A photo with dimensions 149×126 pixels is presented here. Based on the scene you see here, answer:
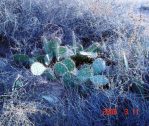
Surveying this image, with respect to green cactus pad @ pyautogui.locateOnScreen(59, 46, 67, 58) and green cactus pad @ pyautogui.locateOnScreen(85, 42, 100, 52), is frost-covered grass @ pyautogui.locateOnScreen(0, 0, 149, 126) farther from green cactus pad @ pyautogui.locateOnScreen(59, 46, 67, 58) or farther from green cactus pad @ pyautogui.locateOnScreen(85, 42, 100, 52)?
green cactus pad @ pyautogui.locateOnScreen(59, 46, 67, 58)

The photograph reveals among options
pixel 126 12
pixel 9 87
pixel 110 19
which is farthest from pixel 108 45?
pixel 9 87

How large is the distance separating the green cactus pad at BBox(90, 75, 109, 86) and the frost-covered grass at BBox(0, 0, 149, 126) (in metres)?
0.06

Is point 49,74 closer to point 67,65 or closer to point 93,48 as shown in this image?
point 67,65

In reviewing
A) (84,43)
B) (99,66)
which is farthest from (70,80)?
(84,43)

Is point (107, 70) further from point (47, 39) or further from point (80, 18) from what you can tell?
point (80, 18)

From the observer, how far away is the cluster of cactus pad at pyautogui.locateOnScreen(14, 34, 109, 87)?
142 inches

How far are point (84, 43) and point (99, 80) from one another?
1.32 meters

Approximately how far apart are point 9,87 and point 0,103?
0.89 ft

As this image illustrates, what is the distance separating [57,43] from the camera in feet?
13.3

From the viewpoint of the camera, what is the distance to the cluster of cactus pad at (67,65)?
360 centimetres

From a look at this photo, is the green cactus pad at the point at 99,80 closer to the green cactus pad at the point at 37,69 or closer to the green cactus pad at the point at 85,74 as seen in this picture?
the green cactus pad at the point at 85,74

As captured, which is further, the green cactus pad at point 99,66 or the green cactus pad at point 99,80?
the green cactus pad at point 99,66

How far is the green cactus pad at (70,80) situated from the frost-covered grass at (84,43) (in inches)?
2.6

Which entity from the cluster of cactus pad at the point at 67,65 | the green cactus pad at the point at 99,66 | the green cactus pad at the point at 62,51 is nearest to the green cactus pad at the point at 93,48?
the cluster of cactus pad at the point at 67,65
